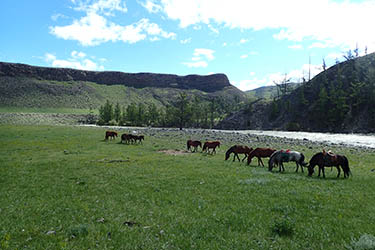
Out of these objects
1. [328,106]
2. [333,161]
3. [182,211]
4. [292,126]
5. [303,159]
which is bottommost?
[182,211]

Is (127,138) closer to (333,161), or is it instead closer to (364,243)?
(333,161)

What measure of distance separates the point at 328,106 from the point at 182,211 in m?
108

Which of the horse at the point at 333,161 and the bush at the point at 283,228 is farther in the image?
the horse at the point at 333,161

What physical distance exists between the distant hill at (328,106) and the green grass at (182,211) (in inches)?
3315

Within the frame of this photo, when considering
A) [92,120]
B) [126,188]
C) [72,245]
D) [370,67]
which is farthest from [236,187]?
[92,120]

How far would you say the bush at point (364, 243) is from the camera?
609cm

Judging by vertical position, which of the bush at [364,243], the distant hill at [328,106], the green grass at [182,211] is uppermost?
the distant hill at [328,106]

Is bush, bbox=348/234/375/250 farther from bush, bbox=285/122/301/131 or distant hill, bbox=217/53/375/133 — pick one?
bush, bbox=285/122/301/131

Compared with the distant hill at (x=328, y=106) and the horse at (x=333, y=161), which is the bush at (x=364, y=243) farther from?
the distant hill at (x=328, y=106)

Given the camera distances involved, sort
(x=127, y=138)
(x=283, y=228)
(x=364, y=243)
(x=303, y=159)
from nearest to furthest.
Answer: (x=364, y=243) < (x=283, y=228) < (x=303, y=159) < (x=127, y=138)

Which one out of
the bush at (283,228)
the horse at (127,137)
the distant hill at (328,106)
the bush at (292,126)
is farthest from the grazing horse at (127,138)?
the bush at (292,126)

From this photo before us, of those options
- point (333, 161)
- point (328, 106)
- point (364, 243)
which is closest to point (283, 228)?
point (364, 243)

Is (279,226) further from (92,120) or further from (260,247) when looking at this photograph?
(92,120)

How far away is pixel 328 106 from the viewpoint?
98875 mm
